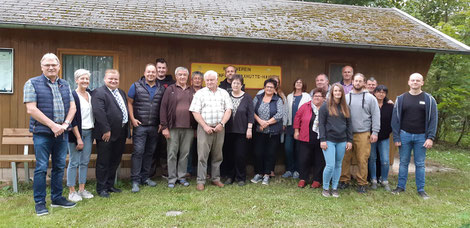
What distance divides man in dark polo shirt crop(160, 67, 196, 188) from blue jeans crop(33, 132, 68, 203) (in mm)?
1595

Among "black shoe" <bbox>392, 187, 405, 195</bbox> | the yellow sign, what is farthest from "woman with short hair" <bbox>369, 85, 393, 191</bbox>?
the yellow sign

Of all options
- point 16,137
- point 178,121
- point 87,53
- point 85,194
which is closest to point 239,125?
point 178,121

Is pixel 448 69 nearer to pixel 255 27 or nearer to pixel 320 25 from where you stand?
pixel 320 25

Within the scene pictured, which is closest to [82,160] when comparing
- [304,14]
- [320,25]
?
[320,25]

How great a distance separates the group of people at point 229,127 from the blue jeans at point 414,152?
2 cm

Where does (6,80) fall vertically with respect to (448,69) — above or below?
below

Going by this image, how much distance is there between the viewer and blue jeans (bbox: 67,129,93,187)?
4.82 m

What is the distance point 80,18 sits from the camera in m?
6.07

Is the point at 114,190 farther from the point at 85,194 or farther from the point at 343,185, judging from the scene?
Answer: the point at 343,185

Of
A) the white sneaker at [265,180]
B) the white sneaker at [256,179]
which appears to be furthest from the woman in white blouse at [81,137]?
the white sneaker at [265,180]

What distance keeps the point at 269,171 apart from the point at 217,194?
1.31m

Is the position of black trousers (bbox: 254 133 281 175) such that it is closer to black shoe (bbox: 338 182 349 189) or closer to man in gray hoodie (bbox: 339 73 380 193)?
black shoe (bbox: 338 182 349 189)

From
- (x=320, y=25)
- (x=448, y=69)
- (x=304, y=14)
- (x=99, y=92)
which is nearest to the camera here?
(x=99, y=92)

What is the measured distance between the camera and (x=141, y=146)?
546 centimetres
